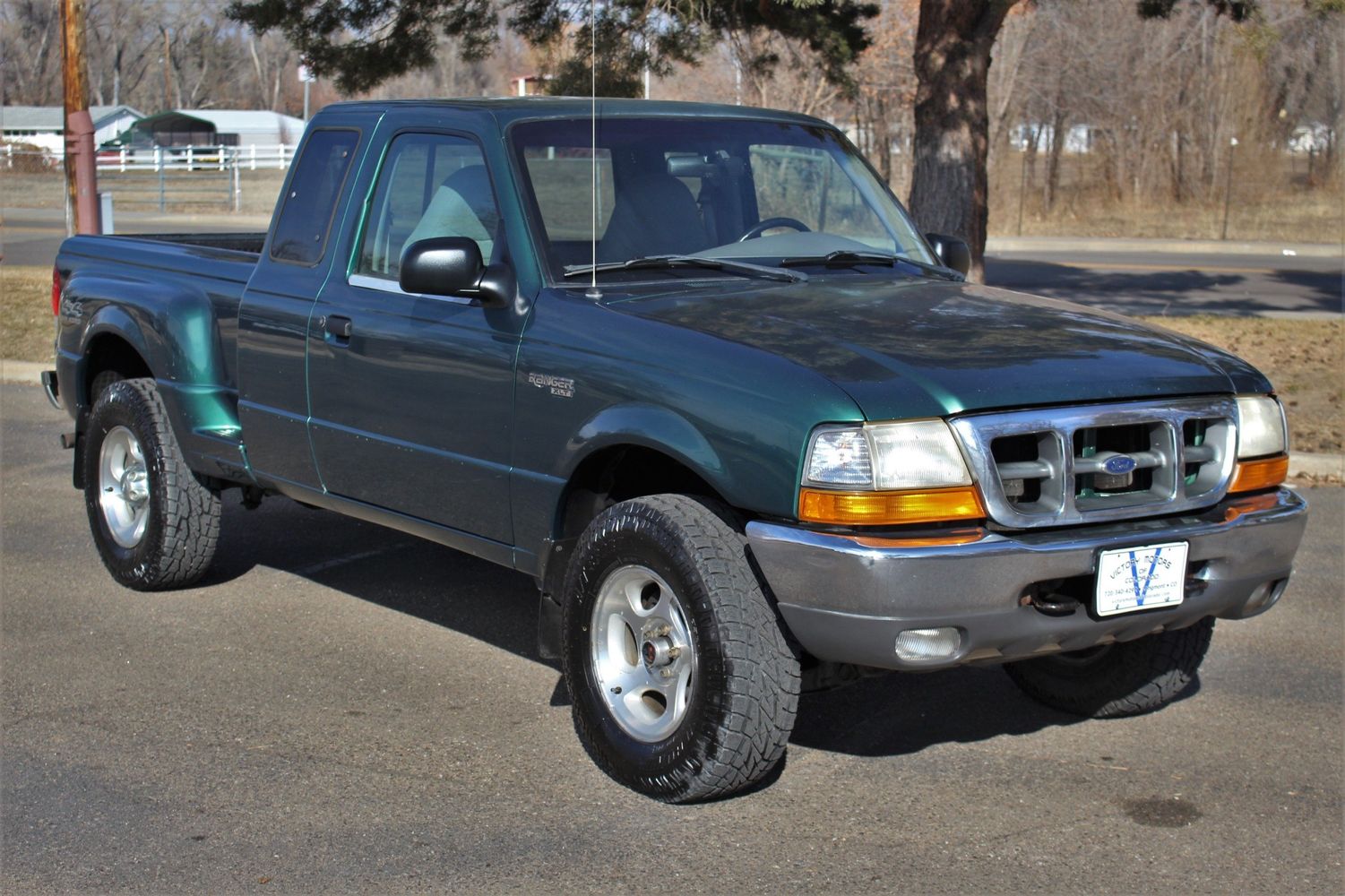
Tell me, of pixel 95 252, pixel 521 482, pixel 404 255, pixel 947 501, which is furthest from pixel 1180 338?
pixel 95 252

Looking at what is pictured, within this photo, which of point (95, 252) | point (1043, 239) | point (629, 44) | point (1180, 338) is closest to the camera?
point (1180, 338)

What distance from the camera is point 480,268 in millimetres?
4824

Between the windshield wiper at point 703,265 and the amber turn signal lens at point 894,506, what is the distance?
123 cm

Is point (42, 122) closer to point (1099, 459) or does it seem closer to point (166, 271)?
point (166, 271)

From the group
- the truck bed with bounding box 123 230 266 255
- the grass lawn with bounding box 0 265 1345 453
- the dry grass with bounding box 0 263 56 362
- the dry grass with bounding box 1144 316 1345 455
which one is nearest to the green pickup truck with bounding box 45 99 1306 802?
the truck bed with bounding box 123 230 266 255

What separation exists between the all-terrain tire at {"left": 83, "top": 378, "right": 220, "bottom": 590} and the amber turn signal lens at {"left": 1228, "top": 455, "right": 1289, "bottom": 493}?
4.03 m

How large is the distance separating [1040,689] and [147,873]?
2.90 m

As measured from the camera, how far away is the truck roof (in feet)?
17.1

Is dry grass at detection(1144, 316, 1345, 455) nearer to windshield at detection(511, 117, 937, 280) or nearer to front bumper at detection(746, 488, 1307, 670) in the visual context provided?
windshield at detection(511, 117, 937, 280)

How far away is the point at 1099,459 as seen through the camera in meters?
4.12

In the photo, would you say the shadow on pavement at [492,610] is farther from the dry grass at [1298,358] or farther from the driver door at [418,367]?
the dry grass at [1298,358]

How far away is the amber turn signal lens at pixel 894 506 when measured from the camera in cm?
392

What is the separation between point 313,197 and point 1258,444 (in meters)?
3.45

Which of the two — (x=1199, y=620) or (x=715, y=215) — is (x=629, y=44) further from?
(x=1199, y=620)
